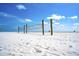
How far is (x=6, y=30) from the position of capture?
252 centimetres

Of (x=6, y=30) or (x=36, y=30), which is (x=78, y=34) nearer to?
(x=36, y=30)

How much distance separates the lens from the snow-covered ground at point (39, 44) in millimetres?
2402

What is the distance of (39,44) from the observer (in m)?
2.45

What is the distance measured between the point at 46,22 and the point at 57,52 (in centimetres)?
52

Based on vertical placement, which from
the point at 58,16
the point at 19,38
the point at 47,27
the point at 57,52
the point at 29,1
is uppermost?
the point at 29,1

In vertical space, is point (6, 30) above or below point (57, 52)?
above

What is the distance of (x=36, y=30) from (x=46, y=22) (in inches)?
8.4

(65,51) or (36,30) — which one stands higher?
(36,30)

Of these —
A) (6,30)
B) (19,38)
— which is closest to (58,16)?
(19,38)

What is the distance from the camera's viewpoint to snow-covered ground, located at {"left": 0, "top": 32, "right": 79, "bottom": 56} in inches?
94.6

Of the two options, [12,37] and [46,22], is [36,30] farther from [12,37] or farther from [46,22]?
[12,37]

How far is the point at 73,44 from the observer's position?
7.96 ft

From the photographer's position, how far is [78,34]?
8.05 feet

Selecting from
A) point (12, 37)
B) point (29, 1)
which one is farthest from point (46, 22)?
point (12, 37)
